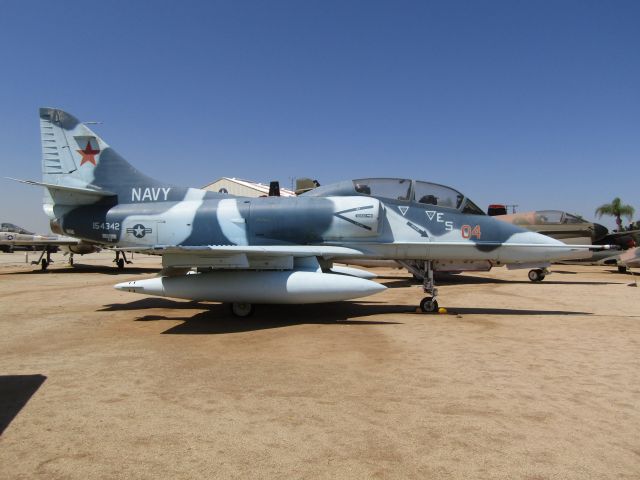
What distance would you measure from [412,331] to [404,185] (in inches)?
133

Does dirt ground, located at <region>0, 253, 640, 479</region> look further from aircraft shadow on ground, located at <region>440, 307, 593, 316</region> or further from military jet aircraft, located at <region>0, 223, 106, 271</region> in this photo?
military jet aircraft, located at <region>0, 223, 106, 271</region>

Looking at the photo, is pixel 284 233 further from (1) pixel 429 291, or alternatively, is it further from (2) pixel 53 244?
(2) pixel 53 244

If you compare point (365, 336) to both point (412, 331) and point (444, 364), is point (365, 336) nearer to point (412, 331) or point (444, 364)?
point (412, 331)

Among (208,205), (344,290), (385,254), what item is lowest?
(344,290)

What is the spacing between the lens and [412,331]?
6613 mm

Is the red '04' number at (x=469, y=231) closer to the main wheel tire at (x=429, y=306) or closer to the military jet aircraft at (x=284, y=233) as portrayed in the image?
the military jet aircraft at (x=284, y=233)

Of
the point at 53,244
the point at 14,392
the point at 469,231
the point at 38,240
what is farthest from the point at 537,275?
the point at 38,240

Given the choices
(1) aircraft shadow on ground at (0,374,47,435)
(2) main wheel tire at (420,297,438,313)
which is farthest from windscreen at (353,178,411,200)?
(1) aircraft shadow on ground at (0,374,47,435)

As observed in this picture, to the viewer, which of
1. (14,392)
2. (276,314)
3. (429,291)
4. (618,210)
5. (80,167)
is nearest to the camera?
(14,392)

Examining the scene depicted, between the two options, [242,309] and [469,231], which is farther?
[469,231]

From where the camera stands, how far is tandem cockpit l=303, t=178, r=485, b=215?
8.63 metres

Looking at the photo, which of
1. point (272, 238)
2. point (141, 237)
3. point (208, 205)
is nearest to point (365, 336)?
point (272, 238)

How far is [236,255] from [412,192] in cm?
391

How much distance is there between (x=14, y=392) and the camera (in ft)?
12.6
